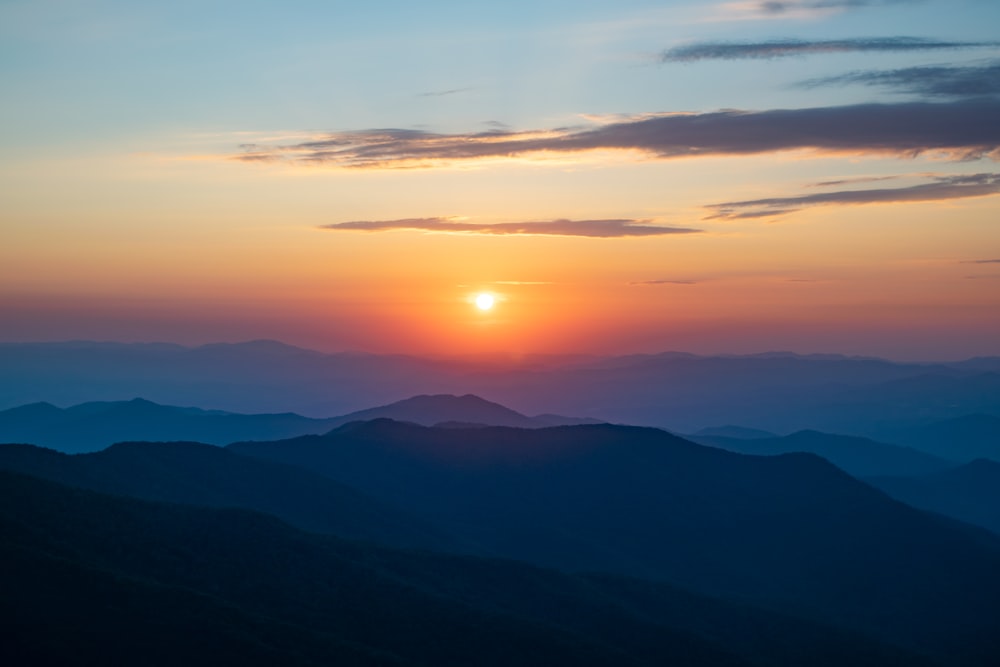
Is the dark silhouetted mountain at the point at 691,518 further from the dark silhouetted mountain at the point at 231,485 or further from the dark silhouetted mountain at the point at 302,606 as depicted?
the dark silhouetted mountain at the point at 302,606

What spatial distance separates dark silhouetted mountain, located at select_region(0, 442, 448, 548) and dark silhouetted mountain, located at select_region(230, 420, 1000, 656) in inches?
566

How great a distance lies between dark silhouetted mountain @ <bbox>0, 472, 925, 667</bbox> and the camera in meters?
61.7

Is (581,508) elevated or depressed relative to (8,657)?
elevated

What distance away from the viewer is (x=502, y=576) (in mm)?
99188

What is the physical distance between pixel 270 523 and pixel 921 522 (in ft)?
391

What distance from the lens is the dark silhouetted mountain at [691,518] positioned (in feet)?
447

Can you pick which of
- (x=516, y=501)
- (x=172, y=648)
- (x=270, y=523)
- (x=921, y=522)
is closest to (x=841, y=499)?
(x=921, y=522)

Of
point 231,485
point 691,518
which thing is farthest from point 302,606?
point 691,518

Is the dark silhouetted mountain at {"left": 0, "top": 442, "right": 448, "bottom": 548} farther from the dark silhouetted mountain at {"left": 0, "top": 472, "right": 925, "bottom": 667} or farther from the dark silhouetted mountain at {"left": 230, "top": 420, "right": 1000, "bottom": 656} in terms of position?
the dark silhouetted mountain at {"left": 0, "top": 472, "right": 925, "bottom": 667}

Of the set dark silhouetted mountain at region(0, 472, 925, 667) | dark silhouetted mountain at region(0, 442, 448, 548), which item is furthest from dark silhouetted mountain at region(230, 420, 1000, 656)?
dark silhouetted mountain at region(0, 472, 925, 667)

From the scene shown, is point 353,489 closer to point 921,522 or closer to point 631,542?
point 631,542

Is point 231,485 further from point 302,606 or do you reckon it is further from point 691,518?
point 691,518

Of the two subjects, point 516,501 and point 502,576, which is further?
point 516,501

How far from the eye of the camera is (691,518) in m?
162
